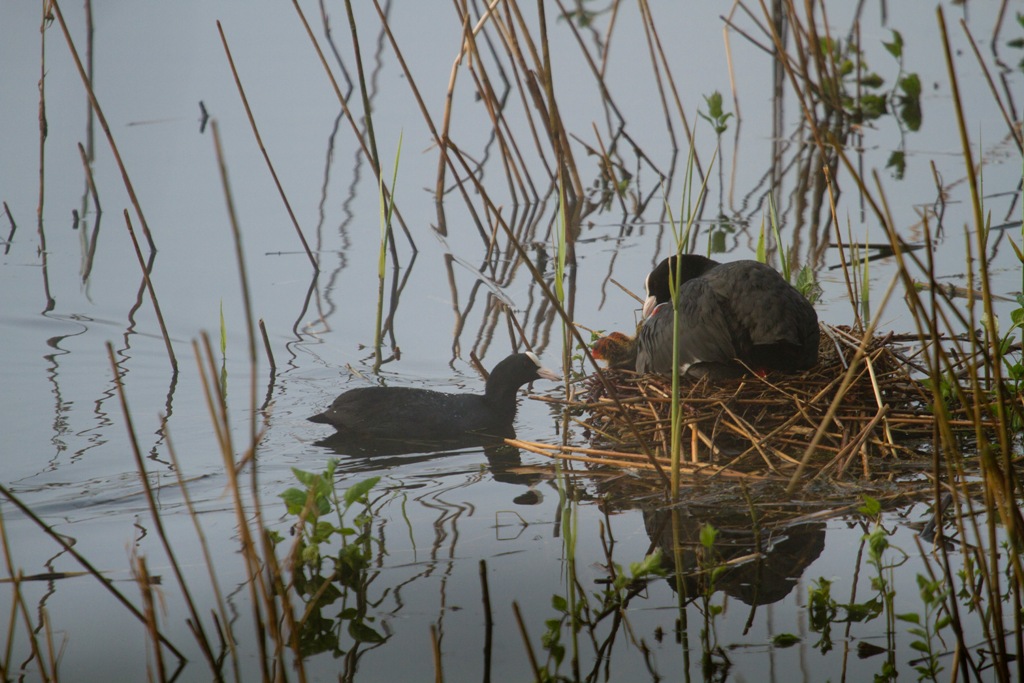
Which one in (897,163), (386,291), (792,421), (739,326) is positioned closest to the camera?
(792,421)

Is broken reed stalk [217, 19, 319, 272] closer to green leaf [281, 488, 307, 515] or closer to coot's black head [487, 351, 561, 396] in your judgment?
coot's black head [487, 351, 561, 396]

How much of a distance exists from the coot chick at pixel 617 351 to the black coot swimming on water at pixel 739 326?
1.44ft

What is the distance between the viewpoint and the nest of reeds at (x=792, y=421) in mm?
4281

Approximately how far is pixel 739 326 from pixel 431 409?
1549 millimetres

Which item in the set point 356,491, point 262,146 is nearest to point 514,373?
point 262,146

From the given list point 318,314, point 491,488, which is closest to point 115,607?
point 491,488

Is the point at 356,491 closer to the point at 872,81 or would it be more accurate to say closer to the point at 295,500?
the point at 295,500

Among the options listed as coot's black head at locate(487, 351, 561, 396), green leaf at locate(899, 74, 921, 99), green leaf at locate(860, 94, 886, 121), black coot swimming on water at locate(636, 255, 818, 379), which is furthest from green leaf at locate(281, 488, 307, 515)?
green leaf at locate(899, 74, 921, 99)

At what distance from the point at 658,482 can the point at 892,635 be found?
4.38 feet

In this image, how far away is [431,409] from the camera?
17.7 feet

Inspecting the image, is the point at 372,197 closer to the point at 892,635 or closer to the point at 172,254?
the point at 172,254

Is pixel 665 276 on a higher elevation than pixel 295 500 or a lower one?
higher

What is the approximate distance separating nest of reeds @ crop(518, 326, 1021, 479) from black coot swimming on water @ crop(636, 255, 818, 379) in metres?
0.09

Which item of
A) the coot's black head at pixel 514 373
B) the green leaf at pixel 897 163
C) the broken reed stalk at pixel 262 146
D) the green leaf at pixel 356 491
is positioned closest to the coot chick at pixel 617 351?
the coot's black head at pixel 514 373
